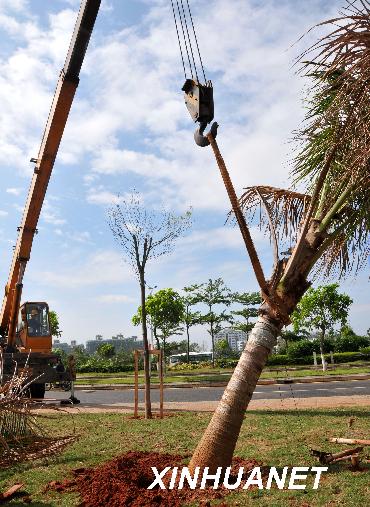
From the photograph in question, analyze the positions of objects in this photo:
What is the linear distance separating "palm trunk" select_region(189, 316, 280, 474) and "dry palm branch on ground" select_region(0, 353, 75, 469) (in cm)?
175

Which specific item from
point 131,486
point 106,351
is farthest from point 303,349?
point 131,486

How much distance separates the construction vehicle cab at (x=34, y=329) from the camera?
54.0 feet

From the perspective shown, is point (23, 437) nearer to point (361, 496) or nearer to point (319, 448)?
point (361, 496)

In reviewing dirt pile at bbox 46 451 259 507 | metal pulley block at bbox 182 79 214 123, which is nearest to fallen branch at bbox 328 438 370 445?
dirt pile at bbox 46 451 259 507

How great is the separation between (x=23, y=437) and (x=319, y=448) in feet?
14.1

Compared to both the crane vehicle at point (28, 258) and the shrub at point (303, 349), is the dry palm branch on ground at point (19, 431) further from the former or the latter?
the shrub at point (303, 349)

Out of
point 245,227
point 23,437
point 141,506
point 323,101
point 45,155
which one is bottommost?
point 141,506

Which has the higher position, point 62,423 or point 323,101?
point 323,101

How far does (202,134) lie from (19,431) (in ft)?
10.7

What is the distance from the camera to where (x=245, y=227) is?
548 cm

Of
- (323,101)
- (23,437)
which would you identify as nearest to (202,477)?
(23,437)

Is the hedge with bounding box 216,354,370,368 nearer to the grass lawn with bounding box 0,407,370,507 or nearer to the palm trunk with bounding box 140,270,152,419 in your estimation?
the palm trunk with bounding box 140,270,152,419

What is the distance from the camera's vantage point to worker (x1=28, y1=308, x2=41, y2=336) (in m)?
16.6

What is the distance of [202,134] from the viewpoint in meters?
5.36
